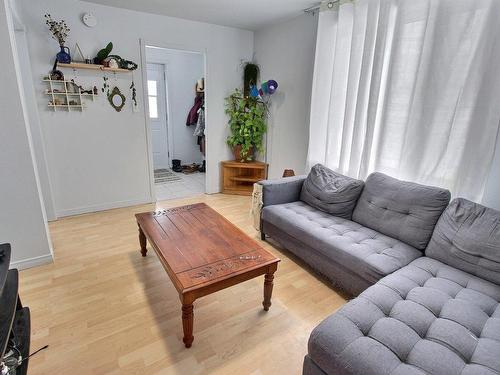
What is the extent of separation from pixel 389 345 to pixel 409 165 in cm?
158

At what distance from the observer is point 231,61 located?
12.8 feet

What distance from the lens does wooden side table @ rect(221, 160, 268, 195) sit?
412cm

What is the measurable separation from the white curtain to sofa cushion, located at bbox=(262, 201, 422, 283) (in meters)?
0.61

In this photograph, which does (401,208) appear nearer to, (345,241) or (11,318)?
(345,241)

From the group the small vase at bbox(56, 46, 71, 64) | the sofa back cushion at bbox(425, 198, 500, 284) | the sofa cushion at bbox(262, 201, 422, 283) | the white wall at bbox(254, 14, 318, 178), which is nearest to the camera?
the sofa back cushion at bbox(425, 198, 500, 284)

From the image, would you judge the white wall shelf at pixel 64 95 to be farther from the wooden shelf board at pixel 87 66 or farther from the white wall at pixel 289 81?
the white wall at pixel 289 81

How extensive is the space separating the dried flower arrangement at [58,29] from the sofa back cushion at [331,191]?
2.86 m

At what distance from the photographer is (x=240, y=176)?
432cm

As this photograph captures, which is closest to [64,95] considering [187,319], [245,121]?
[245,121]

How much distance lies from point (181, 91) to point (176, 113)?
1.43 ft

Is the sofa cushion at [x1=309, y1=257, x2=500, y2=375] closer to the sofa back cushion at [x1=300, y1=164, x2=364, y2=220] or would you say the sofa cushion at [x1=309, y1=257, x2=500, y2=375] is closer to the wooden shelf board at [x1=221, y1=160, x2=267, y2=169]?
the sofa back cushion at [x1=300, y1=164, x2=364, y2=220]

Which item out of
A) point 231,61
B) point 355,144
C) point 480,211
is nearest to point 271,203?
point 355,144

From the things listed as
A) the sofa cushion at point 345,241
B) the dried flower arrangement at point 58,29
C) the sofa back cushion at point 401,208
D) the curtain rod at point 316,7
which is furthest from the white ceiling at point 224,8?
the sofa cushion at point 345,241

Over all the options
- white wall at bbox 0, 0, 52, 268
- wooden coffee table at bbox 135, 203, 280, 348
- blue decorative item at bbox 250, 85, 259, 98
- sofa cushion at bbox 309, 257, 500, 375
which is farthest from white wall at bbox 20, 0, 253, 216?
sofa cushion at bbox 309, 257, 500, 375
